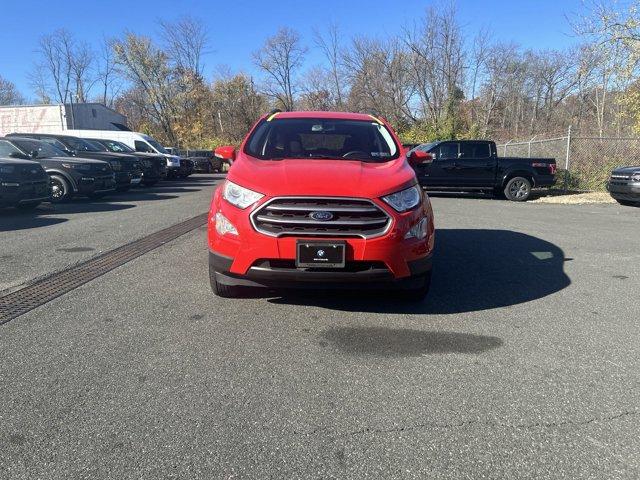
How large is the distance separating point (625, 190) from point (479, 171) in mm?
4057

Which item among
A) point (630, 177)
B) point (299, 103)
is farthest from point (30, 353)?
point (299, 103)

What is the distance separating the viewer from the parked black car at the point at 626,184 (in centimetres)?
1192

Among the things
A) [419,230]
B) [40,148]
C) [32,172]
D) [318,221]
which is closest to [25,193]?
[32,172]

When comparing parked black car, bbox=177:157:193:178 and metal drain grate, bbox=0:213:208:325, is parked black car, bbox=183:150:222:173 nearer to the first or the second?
parked black car, bbox=177:157:193:178

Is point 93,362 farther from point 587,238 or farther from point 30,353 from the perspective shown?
point 587,238

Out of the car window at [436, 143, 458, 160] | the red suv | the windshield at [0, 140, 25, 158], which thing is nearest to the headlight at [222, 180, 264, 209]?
the red suv

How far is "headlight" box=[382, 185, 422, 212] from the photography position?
3.82 meters

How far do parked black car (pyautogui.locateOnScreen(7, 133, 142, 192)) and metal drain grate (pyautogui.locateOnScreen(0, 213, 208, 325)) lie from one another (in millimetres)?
8119

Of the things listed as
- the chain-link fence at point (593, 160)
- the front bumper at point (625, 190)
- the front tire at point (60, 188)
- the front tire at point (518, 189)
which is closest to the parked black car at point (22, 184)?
the front tire at point (60, 188)

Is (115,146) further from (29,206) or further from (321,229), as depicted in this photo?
(321,229)

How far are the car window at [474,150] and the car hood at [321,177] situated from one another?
11.3 meters

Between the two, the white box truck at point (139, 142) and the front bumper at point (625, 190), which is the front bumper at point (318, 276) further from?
the white box truck at point (139, 142)

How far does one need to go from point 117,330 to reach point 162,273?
174 cm

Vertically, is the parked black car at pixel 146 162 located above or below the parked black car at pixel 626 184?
above
